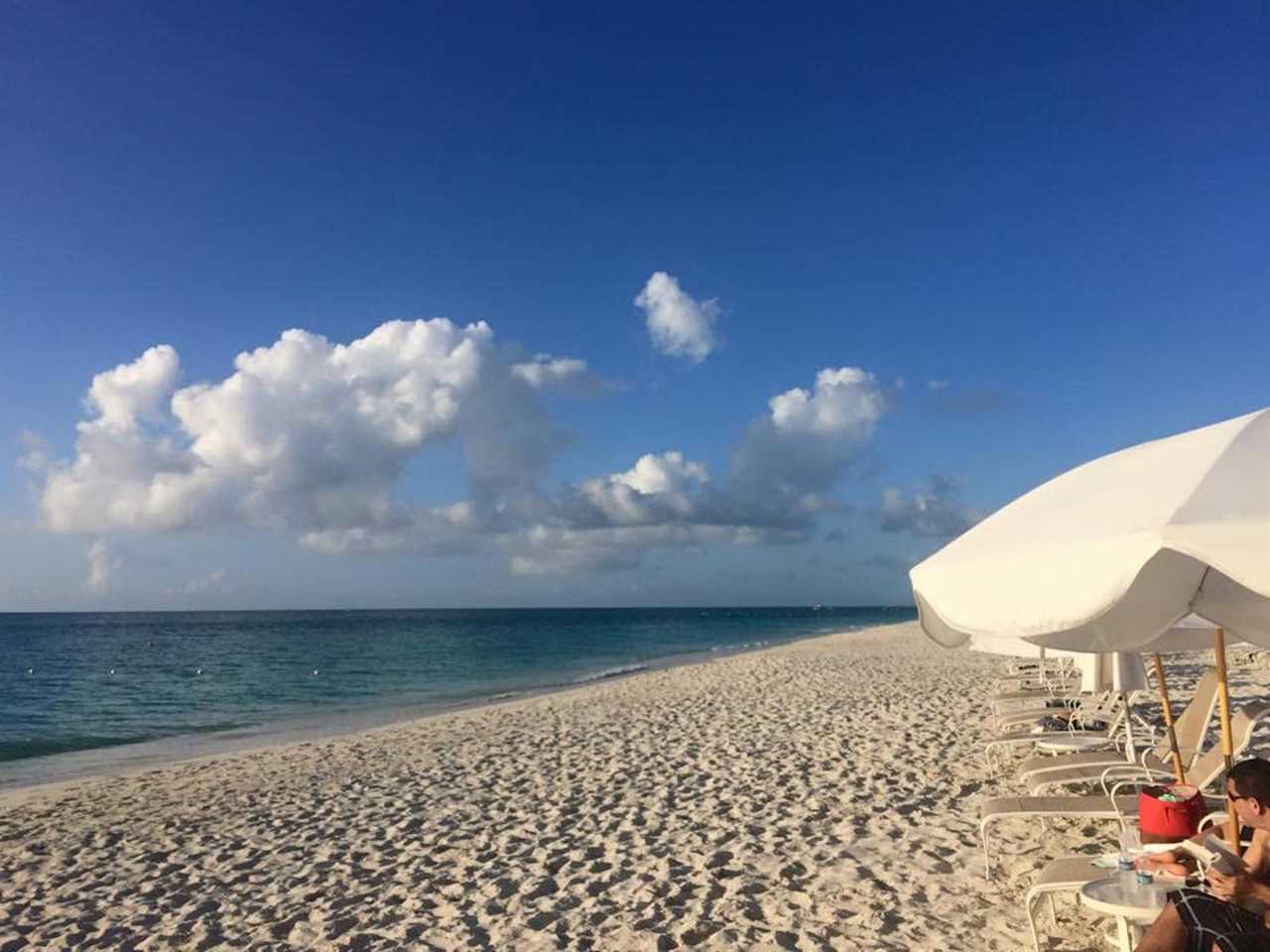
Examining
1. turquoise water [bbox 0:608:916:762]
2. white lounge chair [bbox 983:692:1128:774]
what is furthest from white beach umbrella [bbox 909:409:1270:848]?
turquoise water [bbox 0:608:916:762]

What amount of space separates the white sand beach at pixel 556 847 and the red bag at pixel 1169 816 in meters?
0.67

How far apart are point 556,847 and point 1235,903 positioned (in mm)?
4783

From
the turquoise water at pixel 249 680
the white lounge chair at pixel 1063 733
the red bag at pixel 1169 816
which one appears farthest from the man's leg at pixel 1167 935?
the turquoise water at pixel 249 680

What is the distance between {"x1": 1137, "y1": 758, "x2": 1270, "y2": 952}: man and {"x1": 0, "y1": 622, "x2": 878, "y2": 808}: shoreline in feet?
40.9

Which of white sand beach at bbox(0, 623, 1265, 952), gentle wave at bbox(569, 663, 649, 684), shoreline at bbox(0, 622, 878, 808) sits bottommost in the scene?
gentle wave at bbox(569, 663, 649, 684)

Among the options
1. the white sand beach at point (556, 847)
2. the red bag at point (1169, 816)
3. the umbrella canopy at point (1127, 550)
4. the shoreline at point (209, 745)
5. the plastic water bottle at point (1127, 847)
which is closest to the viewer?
the umbrella canopy at point (1127, 550)

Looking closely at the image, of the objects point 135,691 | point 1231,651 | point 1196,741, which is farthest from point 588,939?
point 135,691

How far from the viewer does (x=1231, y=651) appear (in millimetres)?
19344

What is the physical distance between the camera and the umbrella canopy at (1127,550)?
8.09 feet

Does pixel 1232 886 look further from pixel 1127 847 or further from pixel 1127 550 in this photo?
pixel 1127 550

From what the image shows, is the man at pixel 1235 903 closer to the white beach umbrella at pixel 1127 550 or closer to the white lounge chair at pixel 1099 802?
the white beach umbrella at pixel 1127 550

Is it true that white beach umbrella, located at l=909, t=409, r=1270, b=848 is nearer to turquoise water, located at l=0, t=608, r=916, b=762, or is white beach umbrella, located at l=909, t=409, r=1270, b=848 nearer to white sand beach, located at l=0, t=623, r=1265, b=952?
white sand beach, located at l=0, t=623, r=1265, b=952

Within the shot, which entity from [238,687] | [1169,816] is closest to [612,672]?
[238,687]

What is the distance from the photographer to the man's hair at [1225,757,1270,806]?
3449mm
